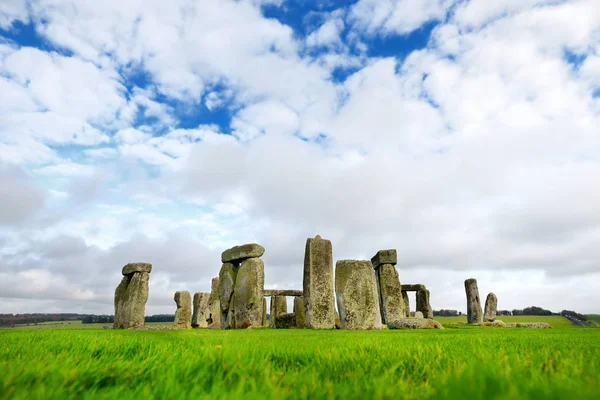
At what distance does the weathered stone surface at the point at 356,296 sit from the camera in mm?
11492

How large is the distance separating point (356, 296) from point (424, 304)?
13634 millimetres

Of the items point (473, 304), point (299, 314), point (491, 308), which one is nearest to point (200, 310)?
point (299, 314)

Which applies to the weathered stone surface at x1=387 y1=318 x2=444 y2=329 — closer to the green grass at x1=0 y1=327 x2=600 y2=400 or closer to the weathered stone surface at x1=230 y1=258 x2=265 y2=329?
the weathered stone surface at x1=230 y1=258 x2=265 y2=329

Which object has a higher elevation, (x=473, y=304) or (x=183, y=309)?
(x=473, y=304)

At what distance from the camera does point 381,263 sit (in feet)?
52.7

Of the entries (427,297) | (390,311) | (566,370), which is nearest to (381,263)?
(390,311)

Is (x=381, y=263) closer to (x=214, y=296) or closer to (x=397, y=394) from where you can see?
(x=214, y=296)

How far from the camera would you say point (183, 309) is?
21.4 meters

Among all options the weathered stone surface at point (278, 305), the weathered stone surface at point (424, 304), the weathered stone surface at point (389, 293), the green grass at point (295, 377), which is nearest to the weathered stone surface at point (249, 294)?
the weathered stone surface at point (389, 293)

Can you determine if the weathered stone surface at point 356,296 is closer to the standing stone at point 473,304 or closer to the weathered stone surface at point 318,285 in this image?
the weathered stone surface at point 318,285

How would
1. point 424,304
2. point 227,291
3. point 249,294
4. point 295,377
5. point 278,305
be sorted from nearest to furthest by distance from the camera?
point 295,377
point 249,294
point 227,291
point 278,305
point 424,304

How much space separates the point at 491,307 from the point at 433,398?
983 inches

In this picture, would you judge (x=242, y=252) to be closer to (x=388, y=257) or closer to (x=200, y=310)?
(x=388, y=257)

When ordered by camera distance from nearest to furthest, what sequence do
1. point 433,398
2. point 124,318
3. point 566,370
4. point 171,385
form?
point 433,398 < point 171,385 < point 566,370 < point 124,318
